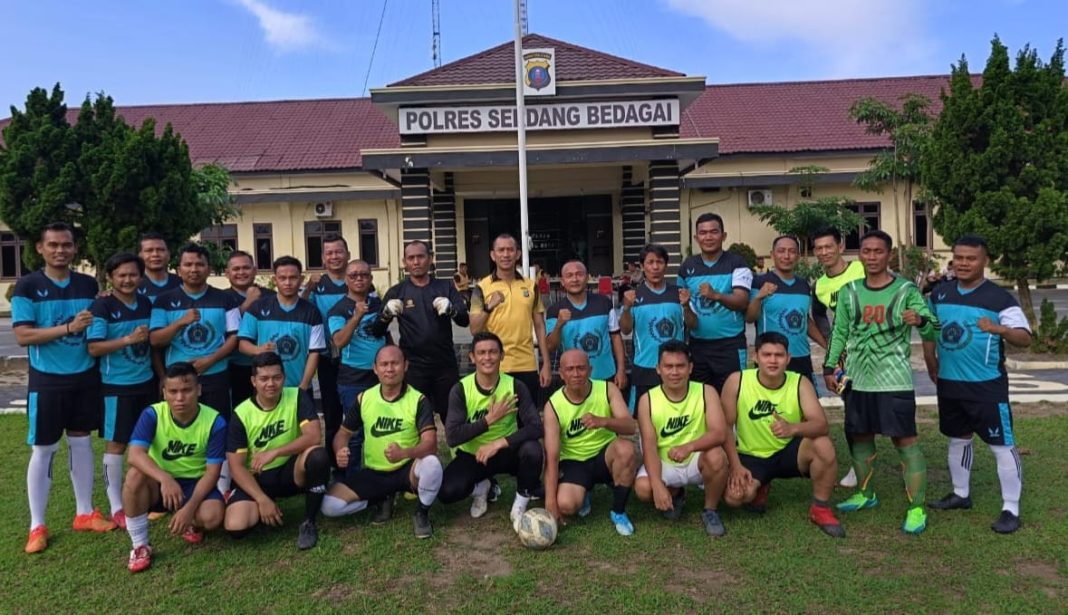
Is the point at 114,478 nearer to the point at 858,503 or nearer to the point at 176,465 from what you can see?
the point at 176,465

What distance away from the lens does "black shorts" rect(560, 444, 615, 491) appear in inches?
170

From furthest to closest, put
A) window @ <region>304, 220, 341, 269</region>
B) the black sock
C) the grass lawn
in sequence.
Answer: window @ <region>304, 220, 341, 269</region> → the black sock → the grass lawn

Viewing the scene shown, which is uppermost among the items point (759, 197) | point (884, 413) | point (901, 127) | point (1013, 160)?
point (901, 127)

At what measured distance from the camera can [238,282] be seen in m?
5.53

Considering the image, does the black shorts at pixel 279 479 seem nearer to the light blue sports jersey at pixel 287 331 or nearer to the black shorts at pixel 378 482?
the black shorts at pixel 378 482

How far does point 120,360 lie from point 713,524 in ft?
12.1

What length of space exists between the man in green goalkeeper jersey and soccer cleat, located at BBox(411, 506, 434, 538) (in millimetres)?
2625

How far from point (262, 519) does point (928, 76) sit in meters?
29.5

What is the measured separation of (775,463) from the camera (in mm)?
4301

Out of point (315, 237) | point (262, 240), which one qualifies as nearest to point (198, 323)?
point (315, 237)

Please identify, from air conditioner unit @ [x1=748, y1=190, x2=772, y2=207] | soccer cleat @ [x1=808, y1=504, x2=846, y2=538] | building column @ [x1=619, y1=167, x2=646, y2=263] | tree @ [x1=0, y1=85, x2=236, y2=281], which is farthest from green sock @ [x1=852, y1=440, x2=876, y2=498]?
air conditioner unit @ [x1=748, y1=190, x2=772, y2=207]

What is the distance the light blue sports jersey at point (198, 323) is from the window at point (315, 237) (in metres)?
18.5

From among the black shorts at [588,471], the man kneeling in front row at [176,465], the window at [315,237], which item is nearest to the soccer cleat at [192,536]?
the man kneeling in front row at [176,465]

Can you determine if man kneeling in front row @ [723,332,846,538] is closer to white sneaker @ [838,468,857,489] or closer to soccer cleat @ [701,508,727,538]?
soccer cleat @ [701,508,727,538]
